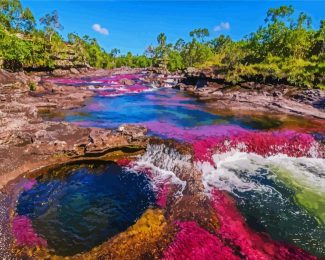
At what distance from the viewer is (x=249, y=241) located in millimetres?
13406

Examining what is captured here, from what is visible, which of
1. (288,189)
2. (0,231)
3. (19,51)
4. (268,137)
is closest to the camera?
(0,231)

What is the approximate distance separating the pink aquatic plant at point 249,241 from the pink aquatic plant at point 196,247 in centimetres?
66

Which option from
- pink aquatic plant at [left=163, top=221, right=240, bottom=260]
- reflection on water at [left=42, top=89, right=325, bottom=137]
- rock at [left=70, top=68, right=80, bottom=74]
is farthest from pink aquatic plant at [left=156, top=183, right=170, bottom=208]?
rock at [left=70, top=68, right=80, bottom=74]

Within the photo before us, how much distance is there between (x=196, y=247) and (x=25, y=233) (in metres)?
7.27

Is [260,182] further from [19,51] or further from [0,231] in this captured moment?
[19,51]

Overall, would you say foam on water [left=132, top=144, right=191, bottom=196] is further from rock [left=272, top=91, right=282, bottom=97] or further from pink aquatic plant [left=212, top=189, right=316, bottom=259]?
rock [left=272, top=91, right=282, bottom=97]

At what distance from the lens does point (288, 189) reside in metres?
19.5

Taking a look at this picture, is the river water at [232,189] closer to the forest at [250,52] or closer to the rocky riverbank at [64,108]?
the rocky riverbank at [64,108]

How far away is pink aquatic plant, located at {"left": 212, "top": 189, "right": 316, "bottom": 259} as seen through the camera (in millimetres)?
12664

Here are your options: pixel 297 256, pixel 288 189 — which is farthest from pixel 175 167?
pixel 297 256

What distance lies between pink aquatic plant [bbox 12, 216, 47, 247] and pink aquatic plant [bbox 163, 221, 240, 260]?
5345mm

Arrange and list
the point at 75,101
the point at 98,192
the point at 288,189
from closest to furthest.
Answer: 1. the point at 98,192
2. the point at 288,189
3. the point at 75,101

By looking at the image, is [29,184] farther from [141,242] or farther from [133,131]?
[141,242]

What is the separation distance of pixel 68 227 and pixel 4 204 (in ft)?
11.8
